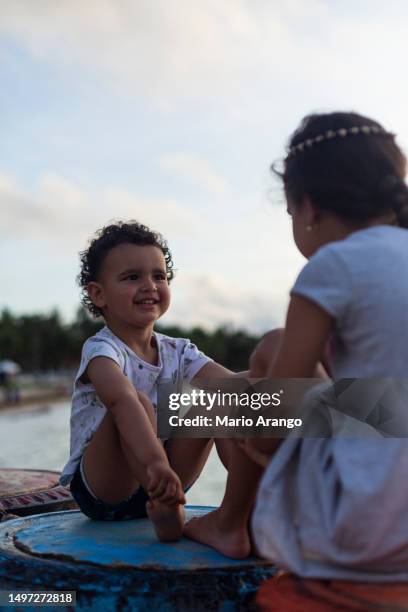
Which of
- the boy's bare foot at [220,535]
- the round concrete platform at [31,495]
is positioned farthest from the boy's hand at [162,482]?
the round concrete platform at [31,495]

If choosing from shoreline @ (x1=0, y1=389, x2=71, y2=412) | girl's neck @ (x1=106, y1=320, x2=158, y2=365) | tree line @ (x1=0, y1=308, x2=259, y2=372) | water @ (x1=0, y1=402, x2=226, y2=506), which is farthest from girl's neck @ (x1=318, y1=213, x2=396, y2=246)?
tree line @ (x1=0, y1=308, x2=259, y2=372)

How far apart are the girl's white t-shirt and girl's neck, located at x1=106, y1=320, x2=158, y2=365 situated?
27mm

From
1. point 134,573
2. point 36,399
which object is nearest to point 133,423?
point 134,573

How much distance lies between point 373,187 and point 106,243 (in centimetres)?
120

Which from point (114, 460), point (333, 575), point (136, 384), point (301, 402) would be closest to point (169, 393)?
point (136, 384)

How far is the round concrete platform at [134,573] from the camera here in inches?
66.3

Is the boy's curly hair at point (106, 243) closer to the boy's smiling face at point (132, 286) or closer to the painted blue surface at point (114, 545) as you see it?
the boy's smiling face at point (132, 286)

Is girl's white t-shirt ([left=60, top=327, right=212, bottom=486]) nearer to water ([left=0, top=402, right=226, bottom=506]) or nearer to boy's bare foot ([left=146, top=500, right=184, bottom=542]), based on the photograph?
boy's bare foot ([left=146, top=500, right=184, bottom=542])

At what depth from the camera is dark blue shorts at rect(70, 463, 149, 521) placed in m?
2.26

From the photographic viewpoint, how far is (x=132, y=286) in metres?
2.41

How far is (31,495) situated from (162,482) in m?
1.27

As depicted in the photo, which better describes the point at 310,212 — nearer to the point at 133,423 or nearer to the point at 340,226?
the point at 340,226

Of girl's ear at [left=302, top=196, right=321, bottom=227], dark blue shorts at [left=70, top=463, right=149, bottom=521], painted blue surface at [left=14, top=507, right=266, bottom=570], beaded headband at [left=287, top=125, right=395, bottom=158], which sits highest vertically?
beaded headband at [left=287, top=125, right=395, bottom=158]

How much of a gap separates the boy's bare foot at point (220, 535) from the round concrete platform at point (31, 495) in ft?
3.49
